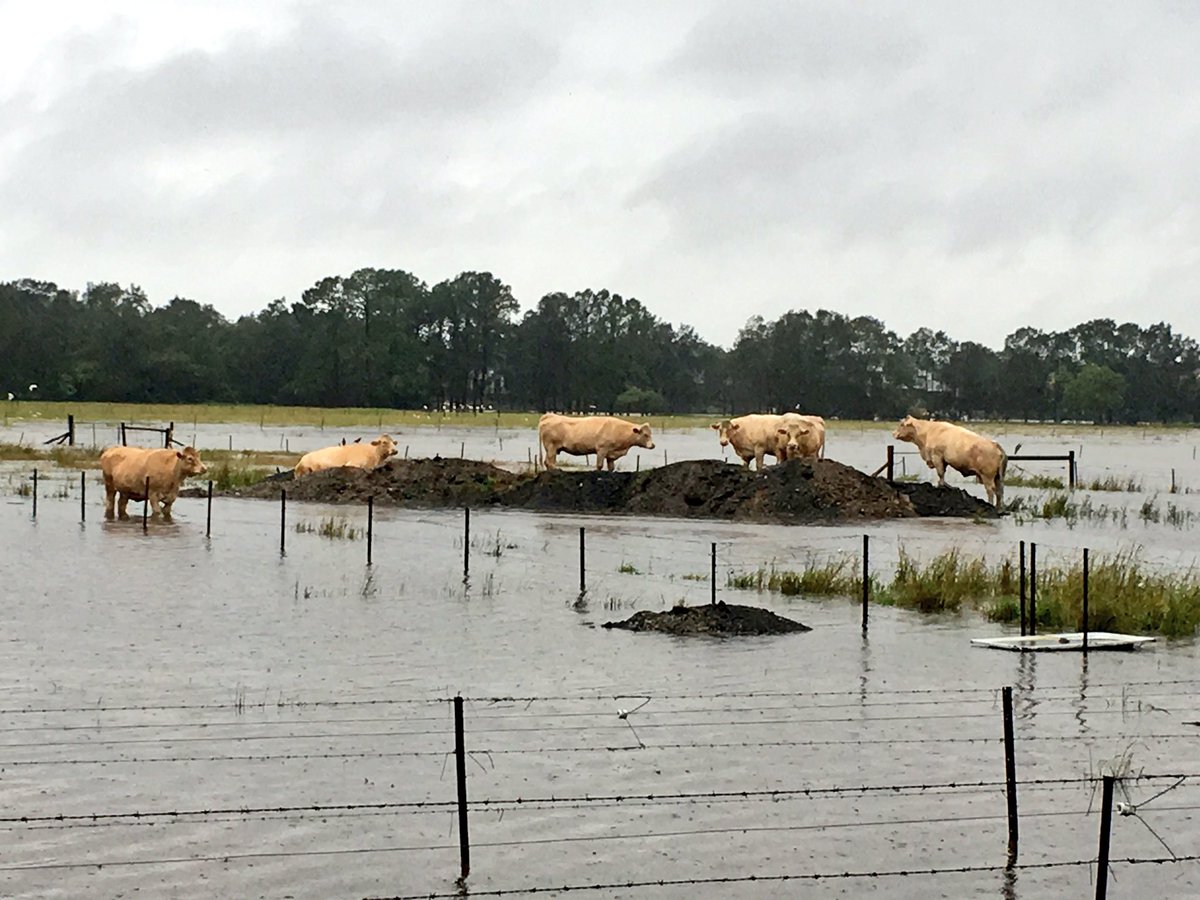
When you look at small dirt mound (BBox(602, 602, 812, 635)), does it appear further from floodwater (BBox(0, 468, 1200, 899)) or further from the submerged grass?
the submerged grass

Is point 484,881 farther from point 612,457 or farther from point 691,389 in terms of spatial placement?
point 691,389

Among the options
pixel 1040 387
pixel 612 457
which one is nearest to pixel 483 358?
pixel 1040 387

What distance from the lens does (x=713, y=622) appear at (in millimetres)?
21344

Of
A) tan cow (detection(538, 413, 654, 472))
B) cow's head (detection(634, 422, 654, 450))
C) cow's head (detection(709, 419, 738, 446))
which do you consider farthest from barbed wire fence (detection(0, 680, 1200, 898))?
cow's head (detection(634, 422, 654, 450))

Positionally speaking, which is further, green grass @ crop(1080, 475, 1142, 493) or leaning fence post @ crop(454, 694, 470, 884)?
green grass @ crop(1080, 475, 1142, 493)

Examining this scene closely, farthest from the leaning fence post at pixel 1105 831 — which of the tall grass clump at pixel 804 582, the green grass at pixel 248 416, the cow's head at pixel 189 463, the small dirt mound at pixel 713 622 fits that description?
the green grass at pixel 248 416

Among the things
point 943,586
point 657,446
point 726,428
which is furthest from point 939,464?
point 657,446

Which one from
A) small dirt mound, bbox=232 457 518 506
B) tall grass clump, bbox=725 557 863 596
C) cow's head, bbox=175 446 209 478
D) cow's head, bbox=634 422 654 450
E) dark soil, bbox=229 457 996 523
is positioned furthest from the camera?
cow's head, bbox=634 422 654 450

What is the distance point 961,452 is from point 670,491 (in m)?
11.3

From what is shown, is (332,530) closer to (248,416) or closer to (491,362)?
(248,416)

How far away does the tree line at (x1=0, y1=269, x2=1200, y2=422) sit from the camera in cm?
14050

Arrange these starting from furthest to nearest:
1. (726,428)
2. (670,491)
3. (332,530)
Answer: (726,428) < (670,491) < (332,530)

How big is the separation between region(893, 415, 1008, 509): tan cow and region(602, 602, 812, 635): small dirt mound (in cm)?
2608

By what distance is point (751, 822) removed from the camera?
1224cm
